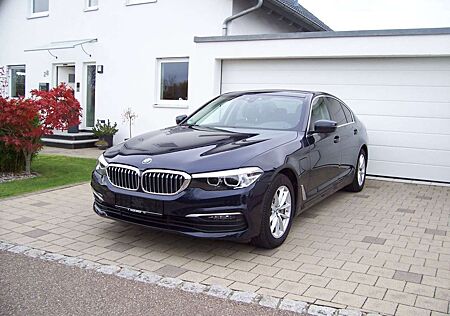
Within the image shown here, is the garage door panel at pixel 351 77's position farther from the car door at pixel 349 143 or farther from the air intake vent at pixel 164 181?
the air intake vent at pixel 164 181

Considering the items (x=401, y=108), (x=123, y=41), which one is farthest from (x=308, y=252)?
(x=123, y=41)

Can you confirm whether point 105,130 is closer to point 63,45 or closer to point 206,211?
point 63,45

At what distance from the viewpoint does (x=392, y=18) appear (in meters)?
23.8

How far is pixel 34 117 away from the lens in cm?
852

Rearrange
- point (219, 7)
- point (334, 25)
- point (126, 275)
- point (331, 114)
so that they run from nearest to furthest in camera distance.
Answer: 1. point (126, 275)
2. point (331, 114)
3. point (219, 7)
4. point (334, 25)

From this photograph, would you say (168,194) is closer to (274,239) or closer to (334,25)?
(274,239)

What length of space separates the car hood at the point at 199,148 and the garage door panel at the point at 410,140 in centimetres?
435

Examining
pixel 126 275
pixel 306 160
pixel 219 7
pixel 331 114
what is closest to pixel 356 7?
pixel 219 7

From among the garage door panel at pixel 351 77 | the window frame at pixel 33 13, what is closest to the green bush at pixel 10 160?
the garage door panel at pixel 351 77

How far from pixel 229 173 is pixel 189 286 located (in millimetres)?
1122

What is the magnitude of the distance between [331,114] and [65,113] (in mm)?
4751

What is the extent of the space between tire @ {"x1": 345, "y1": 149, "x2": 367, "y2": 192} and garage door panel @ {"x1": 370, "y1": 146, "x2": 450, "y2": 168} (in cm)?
114

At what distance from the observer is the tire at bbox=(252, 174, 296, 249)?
15.8 feet

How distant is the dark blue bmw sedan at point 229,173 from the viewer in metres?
4.59
